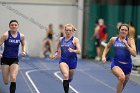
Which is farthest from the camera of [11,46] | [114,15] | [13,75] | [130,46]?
[114,15]

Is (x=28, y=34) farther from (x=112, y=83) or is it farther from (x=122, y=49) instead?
(x=122, y=49)

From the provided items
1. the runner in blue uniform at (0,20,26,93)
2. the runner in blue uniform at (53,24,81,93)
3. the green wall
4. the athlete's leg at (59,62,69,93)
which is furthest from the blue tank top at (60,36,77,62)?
the green wall

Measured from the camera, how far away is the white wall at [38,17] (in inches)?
800

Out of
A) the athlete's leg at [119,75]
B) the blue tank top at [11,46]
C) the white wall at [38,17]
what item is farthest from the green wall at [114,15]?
the athlete's leg at [119,75]

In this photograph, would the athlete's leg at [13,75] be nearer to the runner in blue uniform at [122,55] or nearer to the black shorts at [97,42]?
the runner in blue uniform at [122,55]

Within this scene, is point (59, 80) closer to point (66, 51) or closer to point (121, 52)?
point (66, 51)

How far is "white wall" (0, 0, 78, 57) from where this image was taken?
2033 centimetres

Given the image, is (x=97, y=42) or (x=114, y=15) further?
(x=114, y=15)

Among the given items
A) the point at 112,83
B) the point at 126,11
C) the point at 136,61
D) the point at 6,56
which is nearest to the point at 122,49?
the point at 6,56

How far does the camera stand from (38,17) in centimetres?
2061

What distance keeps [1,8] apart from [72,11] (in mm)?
4051

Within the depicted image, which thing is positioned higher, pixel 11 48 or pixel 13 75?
pixel 11 48

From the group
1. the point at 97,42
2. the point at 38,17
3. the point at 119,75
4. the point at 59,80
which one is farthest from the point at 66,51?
the point at 38,17

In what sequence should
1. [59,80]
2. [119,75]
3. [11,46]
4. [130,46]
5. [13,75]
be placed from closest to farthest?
[119,75] → [130,46] → [13,75] → [11,46] → [59,80]
